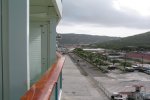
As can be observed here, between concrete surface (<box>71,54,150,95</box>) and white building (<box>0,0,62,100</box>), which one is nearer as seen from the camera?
white building (<box>0,0,62,100</box>)

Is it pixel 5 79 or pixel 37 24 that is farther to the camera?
pixel 37 24

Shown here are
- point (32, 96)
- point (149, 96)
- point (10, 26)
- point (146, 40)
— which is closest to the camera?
point (32, 96)

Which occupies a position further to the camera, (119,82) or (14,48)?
(119,82)

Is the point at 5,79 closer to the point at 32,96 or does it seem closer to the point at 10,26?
the point at 10,26

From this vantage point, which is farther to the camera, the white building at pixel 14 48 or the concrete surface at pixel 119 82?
the concrete surface at pixel 119 82

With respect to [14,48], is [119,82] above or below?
below

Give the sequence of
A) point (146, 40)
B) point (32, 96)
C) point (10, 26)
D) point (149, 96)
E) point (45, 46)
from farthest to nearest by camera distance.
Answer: point (146, 40) < point (149, 96) < point (45, 46) < point (10, 26) < point (32, 96)

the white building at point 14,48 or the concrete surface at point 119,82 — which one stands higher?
the white building at point 14,48

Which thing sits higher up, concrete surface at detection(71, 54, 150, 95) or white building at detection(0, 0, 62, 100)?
white building at detection(0, 0, 62, 100)

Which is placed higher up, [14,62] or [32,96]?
[14,62]

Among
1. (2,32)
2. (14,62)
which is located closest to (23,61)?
(14,62)

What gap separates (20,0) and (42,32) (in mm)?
6928

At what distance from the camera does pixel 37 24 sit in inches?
388

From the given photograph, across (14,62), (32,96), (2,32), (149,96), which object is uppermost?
(2,32)
